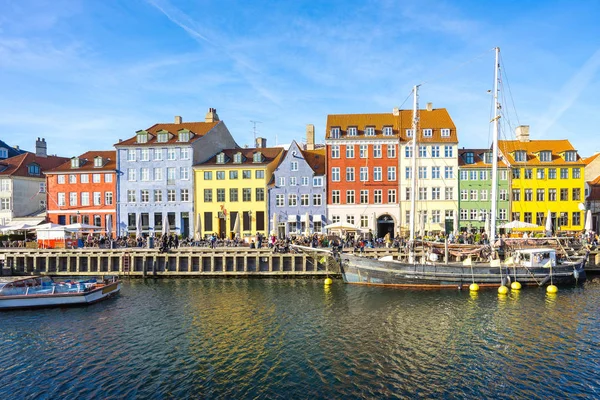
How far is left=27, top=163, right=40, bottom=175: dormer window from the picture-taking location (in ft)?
209

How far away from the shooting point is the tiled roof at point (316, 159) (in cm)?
5612

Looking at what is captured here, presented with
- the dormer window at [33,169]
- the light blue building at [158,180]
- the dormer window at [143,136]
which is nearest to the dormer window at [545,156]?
the light blue building at [158,180]

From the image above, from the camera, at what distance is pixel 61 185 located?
2325 inches

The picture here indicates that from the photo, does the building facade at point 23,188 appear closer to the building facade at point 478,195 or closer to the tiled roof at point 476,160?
the building facade at point 478,195

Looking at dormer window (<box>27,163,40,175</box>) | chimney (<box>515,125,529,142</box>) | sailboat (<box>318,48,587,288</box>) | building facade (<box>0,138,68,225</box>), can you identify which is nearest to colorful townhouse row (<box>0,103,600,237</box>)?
chimney (<box>515,125,529,142</box>)

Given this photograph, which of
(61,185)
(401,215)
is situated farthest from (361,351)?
(61,185)

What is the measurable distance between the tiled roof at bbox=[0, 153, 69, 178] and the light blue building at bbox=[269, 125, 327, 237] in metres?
36.3

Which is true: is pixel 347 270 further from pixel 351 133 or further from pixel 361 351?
pixel 351 133

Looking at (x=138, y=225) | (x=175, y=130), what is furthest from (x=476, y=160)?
(x=138, y=225)

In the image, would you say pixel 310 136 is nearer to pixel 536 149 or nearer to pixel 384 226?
pixel 384 226

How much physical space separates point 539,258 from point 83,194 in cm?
5620

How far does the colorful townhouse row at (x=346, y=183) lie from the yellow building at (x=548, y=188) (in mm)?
131

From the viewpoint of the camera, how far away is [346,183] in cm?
5478

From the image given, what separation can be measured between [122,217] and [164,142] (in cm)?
1186
